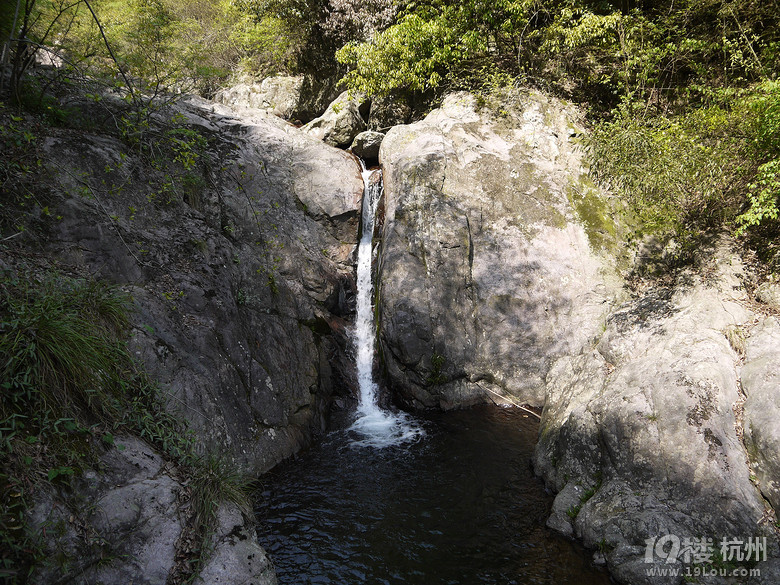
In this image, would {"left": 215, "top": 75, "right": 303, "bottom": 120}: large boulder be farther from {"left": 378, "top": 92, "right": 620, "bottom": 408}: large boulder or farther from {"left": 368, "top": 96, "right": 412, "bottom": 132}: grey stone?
{"left": 378, "top": 92, "right": 620, "bottom": 408}: large boulder

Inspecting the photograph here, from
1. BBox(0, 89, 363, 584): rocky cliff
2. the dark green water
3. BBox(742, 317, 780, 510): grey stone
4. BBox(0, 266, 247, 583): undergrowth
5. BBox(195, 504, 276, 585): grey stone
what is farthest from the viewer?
the dark green water

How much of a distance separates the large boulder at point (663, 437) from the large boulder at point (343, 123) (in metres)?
10.2

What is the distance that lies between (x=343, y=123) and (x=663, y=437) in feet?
40.7

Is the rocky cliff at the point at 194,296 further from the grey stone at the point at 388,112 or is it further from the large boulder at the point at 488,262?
the grey stone at the point at 388,112

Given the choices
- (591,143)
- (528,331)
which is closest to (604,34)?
(591,143)

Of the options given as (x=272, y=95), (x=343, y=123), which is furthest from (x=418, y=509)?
(x=272, y=95)

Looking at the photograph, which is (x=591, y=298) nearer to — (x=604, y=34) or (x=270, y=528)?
(x=604, y=34)

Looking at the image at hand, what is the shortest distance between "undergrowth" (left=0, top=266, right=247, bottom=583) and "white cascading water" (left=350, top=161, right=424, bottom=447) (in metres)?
3.99

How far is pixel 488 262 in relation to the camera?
10.5 m

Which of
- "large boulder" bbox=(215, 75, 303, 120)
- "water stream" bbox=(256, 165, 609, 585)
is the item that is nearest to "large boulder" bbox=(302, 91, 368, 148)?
"large boulder" bbox=(215, 75, 303, 120)

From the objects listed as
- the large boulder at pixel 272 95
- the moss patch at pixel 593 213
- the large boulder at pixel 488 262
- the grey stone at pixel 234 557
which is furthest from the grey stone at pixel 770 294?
the large boulder at pixel 272 95

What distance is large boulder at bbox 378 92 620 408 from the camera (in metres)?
9.85

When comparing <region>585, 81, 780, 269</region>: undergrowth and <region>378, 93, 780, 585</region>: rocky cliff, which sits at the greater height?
<region>585, 81, 780, 269</region>: undergrowth

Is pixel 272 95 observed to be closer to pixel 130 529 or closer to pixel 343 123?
pixel 343 123
